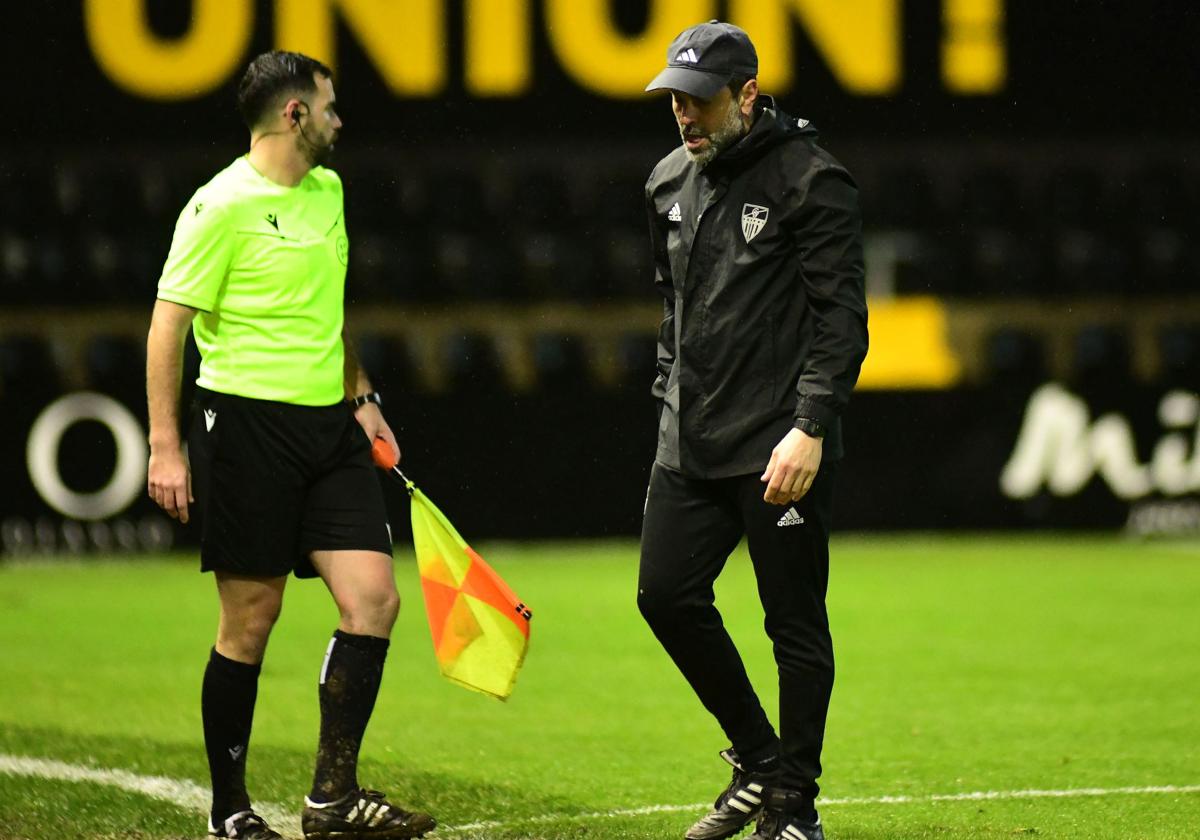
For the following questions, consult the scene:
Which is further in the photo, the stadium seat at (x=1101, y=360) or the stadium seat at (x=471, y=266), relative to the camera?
the stadium seat at (x=471, y=266)

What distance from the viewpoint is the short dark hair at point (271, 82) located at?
4.57 metres

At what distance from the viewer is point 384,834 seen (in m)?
4.49

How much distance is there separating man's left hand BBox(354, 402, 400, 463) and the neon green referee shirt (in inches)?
A: 6.8

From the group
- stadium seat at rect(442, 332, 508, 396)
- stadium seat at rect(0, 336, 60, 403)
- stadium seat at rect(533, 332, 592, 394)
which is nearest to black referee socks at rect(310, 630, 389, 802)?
stadium seat at rect(0, 336, 60, 403)

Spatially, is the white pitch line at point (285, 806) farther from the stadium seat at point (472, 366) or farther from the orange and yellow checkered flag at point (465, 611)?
the stadium seat at point (472, 366)

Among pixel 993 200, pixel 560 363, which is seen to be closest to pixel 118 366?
pixel 560 363

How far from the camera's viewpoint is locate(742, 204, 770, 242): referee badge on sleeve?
4387 millimetres

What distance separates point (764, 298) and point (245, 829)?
1690 millimetres

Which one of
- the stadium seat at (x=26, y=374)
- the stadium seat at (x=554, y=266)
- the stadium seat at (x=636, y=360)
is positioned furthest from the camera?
the stadium seat at (x=554, y=266)

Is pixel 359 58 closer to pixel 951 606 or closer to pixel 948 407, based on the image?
pixel 948 407

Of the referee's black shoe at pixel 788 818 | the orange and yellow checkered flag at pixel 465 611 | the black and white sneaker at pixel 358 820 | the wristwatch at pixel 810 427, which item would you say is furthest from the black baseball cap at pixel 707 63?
the black and white sneaker at pixel 358 820

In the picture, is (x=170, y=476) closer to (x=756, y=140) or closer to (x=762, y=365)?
(x=762, y=365)

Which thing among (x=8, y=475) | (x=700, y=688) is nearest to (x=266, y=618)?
(x=700, y=688)

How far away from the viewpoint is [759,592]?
4578 mm
